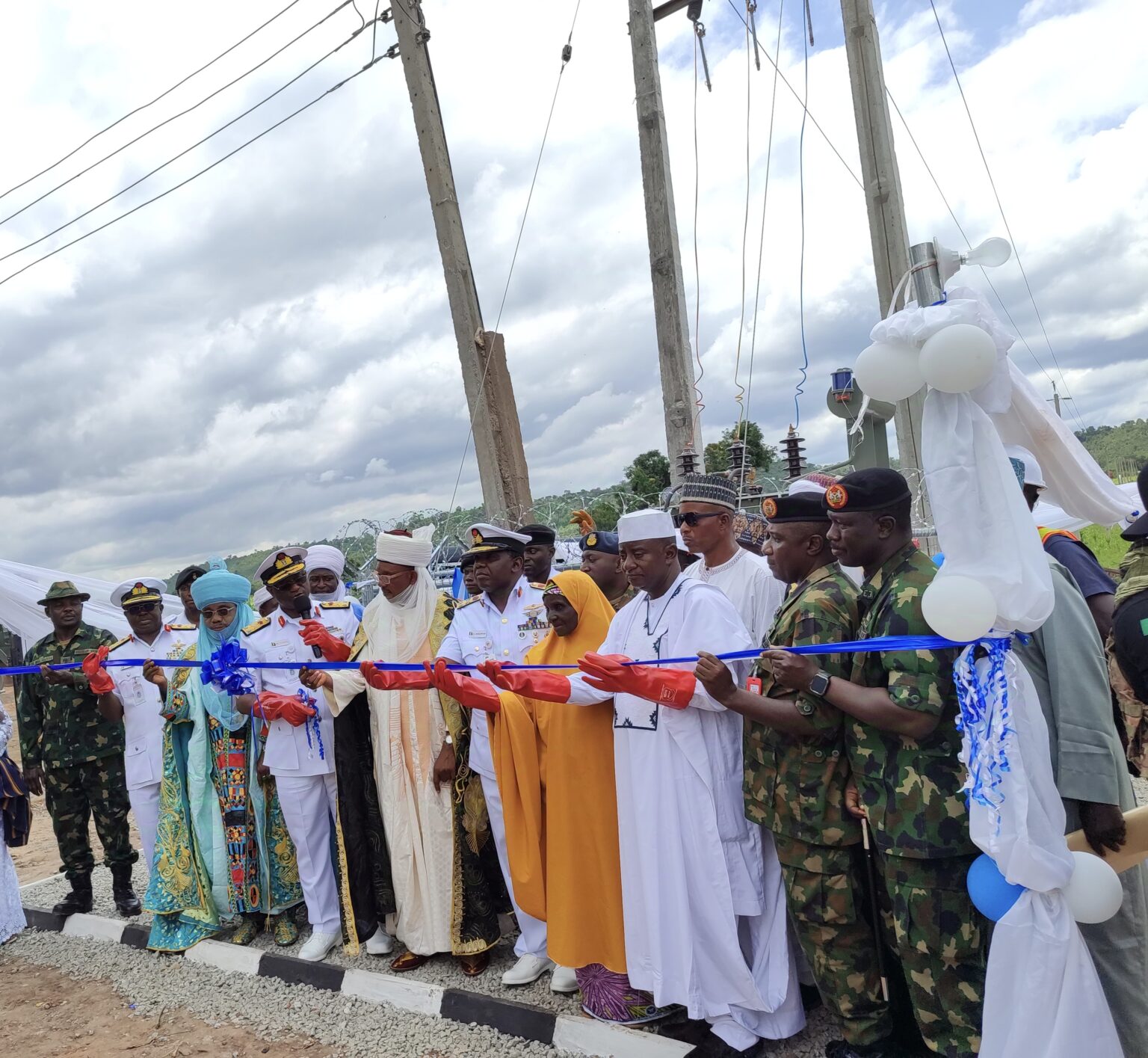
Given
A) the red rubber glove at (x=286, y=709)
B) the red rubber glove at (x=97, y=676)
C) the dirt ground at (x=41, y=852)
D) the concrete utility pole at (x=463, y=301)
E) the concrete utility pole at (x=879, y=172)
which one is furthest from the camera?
the dirt ground at (x=41, y=852)

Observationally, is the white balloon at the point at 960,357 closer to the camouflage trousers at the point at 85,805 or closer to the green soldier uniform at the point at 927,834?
the green soldier uniform at the point at 927,834

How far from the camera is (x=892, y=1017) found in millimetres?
3297

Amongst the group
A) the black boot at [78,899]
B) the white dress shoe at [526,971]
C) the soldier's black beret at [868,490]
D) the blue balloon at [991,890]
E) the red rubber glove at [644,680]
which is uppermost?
the soldier's black beret at [868,490]

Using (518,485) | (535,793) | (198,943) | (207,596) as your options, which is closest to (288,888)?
(198,943)

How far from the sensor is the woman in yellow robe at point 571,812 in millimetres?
4098

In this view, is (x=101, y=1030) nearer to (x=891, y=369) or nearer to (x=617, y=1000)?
(x=617, y=1000)

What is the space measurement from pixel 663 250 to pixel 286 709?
4711 mm

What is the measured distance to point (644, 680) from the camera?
11.9 ft

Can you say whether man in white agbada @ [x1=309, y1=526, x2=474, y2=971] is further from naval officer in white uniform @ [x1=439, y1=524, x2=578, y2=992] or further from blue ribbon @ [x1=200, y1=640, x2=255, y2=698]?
blue ribbon @ [x1=200, y1=640, x2=255, y2=698]

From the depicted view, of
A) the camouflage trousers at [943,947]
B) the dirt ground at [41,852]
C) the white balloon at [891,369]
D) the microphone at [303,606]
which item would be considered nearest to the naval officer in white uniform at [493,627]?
the microphone at [303,606]

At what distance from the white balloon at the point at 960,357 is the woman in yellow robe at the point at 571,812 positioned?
7.41ft

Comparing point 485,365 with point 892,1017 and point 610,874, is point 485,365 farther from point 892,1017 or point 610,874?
point 892,1017

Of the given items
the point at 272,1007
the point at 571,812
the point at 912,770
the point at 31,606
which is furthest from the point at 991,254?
the point at 31,606

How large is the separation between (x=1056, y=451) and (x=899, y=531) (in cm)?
56
